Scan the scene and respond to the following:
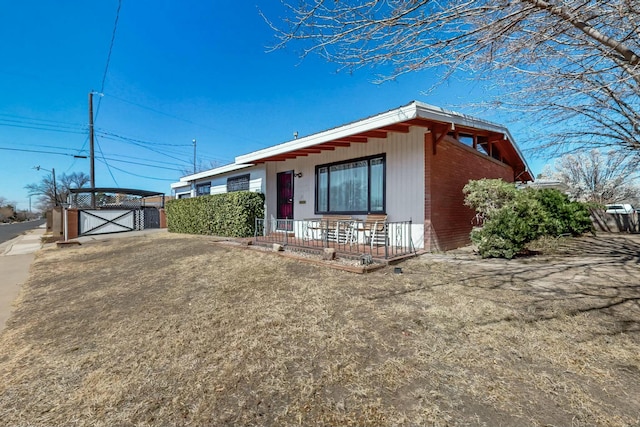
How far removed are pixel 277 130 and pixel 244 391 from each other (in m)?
26.1

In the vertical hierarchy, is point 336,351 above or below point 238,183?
below

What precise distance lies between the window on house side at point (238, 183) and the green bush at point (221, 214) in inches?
55.3

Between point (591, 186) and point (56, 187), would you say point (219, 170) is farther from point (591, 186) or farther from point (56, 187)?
point (56, 187)

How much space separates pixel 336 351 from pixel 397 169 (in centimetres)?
528

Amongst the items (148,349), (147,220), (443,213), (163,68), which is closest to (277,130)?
(163,68)

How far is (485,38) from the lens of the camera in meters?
3.47

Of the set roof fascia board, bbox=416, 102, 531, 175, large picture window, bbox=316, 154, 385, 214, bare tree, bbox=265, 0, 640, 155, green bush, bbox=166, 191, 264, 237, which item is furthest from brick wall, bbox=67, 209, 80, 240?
roof fascia board, bbox=416, 102, 531, 175

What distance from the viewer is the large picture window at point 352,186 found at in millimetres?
7285

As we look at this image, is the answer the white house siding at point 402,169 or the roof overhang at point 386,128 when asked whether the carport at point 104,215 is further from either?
the white house siding at point 402,169

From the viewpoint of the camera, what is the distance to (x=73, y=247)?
1020 centimetres

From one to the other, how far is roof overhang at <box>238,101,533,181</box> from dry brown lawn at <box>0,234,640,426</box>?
3089 mm

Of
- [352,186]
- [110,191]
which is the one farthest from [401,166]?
[110,191]

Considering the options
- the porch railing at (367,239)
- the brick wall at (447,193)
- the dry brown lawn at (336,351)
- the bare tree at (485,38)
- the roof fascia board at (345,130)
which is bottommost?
the dry brown lawn at (336,351)

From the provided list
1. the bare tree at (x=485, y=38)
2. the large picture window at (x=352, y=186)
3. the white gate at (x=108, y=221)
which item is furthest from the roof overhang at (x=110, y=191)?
the bare tree at (x=485, y=38)
